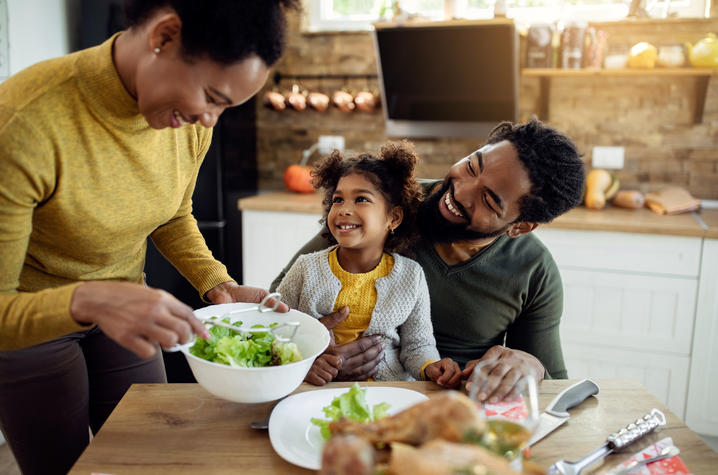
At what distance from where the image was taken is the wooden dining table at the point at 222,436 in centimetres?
89

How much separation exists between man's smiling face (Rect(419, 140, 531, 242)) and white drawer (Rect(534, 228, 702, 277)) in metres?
1.16

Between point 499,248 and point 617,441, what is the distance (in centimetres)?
68

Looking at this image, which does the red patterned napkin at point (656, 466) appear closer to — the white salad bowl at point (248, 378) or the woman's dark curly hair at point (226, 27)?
the white salad bowl at point (248, 378)

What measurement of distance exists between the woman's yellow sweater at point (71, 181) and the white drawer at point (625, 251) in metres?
1.81

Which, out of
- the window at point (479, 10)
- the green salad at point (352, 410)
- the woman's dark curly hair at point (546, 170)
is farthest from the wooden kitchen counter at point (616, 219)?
the green salad at point (352, 410)

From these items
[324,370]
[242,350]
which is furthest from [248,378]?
[324,370]

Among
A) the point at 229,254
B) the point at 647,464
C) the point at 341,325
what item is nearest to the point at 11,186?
the point at 341,325

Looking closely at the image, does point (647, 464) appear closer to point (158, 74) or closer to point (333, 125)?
point (158, 74)

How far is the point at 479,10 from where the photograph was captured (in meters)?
3.26

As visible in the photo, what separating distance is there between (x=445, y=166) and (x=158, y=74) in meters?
2.56

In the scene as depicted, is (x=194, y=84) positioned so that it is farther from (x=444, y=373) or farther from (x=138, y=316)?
(x=444, y=373)

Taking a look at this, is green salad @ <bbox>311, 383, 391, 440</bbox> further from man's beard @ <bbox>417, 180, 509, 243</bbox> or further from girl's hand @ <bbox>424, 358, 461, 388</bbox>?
man's beard @ <bbox>417, 180, 509, 243</bbox>

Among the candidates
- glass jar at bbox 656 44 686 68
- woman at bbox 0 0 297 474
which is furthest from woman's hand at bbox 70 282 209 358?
glass jar at bbox 656 44 686 68

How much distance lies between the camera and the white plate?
2.90 feet
